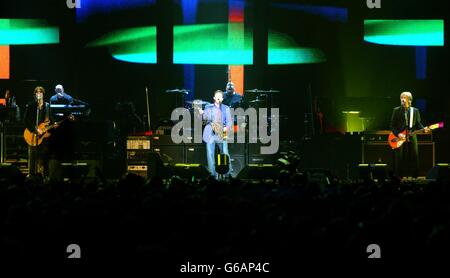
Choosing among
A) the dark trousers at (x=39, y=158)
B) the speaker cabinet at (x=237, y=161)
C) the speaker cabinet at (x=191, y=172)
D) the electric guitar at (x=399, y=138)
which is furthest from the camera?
the speaker cabinet at (x=237, y=161)

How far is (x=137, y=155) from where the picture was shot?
1770 centimetres

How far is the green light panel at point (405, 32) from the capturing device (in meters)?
19.7

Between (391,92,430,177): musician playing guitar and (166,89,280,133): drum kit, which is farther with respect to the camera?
(166,89,280,133): drum kit

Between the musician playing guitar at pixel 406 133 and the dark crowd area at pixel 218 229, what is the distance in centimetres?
843

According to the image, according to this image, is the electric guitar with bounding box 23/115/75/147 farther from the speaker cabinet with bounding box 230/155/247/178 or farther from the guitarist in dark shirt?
the speaker cabinet with bounding box 230/155/247/178

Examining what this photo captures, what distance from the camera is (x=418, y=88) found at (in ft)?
64.8

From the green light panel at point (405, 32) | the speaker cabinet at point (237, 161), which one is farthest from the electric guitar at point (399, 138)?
the green light panel at point (405, 32)

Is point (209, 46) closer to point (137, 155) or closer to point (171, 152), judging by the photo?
point (171, 152)

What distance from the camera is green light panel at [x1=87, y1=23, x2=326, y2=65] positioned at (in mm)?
19828

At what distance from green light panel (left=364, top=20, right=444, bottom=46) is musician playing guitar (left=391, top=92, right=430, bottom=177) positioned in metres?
3.87

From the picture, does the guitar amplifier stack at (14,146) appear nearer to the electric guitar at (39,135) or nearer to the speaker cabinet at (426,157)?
the electric guitar at (39,135)

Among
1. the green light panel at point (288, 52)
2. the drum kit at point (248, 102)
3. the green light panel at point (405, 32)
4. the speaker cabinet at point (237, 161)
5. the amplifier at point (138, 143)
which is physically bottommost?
the speaker cabinet at point (237, 161)

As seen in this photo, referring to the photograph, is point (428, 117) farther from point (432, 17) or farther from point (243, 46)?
point (243, 46)

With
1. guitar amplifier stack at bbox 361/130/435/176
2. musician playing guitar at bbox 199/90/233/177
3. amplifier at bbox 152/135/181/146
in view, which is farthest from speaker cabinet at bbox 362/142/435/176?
amplifier at bbox 152/135/181/146
